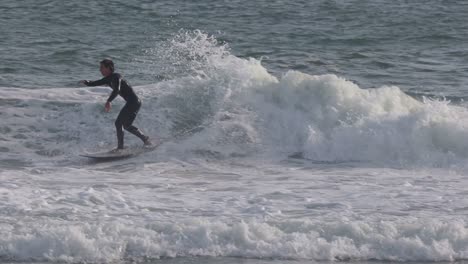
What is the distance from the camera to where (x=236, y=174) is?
13.0 meters

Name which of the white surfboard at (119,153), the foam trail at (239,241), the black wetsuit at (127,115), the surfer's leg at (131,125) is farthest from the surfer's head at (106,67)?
the foam trail at (239,241)

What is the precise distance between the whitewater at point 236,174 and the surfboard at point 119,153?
5.3 inches

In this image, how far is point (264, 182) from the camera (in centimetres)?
1234

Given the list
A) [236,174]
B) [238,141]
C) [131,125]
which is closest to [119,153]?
[131,125]

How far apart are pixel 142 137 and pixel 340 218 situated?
4.45m

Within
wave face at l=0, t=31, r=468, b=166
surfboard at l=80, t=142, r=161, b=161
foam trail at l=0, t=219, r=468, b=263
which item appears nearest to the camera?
foam trail at l=0, t=219, r=468, b=263

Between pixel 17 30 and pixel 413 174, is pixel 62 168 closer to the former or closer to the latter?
pixel 413 174

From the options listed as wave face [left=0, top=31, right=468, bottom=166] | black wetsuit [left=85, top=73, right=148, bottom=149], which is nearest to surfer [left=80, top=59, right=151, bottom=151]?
black wetsuit [left=85, top=73, right=148, bottom=149]

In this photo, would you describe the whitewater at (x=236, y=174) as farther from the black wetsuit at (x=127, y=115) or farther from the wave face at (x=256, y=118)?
the black wetsuit at (x=127, y=115)

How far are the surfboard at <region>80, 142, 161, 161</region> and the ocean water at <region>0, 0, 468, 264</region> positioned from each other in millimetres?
135

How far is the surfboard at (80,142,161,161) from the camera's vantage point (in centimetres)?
1346

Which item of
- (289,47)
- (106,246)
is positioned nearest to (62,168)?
(106,246)

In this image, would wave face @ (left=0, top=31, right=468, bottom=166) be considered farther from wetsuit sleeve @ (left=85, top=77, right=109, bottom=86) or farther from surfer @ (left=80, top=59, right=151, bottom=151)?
wetsuit sleeve @ (left=85, top=77, right=109, bottom=86)

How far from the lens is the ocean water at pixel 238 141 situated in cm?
950
